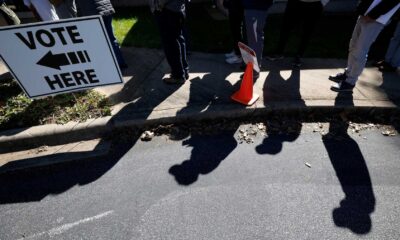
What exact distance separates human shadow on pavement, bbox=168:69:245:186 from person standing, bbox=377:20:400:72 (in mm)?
2585

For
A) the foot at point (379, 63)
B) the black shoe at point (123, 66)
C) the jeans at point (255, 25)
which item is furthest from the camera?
the black shoe at point (123, 66)

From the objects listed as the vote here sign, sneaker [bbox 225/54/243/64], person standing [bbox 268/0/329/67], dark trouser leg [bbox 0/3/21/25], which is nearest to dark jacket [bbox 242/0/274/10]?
person standing [bbox 268/0/329/67]

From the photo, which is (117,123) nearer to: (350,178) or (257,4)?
(257,4)

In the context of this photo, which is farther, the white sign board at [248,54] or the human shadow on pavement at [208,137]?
the white sign board at [248,54]

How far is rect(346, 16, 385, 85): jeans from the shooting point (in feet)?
11.2

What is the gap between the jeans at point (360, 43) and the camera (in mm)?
3429

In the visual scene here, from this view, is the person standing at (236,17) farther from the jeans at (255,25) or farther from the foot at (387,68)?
the foot at (387,68)

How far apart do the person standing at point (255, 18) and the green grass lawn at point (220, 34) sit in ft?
4.37

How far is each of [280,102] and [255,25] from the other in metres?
1.16

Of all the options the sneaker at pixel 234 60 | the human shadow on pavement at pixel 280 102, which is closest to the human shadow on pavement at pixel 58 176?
the human shadow on pavement at pixel 280 102

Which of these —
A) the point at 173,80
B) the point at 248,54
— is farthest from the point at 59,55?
the point at 248,54

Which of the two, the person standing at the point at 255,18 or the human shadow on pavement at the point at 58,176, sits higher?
the person standing at the point at 255,18

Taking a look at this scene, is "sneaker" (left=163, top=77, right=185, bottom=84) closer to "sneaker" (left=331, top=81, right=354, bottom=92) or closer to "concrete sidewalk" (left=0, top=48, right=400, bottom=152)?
"concrete sidewalk" (left=0, top=48, right=400, bottom=152)

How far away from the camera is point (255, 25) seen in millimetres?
3844
